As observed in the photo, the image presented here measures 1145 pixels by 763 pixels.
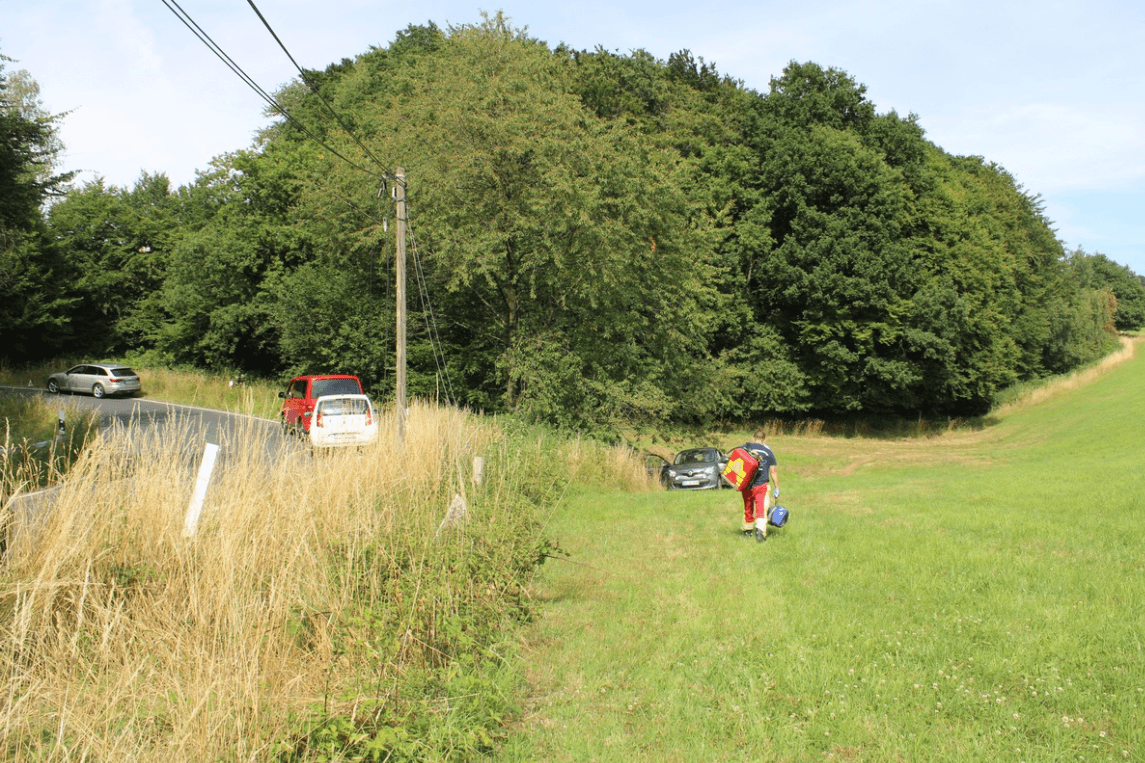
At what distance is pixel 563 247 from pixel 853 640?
61.7ft

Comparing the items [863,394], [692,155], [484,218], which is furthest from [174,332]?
[863,394]

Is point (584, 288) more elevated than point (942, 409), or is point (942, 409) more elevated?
point (584, 288)

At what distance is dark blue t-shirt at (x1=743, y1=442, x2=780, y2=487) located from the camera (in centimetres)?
1005

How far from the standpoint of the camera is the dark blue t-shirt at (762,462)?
10.1 m

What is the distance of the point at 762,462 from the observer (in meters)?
10.2

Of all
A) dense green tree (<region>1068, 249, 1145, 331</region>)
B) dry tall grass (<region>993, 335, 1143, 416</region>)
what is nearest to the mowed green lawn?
dry tall grass (<region>993, 335, 1143, 416</region>)

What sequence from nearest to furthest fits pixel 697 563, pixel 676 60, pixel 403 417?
pixel 697 563 → pixel 403 417 → pixel 676 60

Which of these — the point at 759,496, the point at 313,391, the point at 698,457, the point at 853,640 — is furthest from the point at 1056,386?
the point at 853,640

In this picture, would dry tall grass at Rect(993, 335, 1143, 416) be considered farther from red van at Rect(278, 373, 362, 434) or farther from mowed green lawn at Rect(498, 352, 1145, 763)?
mowed green lawn at Rect(498, 352, 1145, 763)

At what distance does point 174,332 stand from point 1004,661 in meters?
39.6

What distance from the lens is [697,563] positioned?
8.78m

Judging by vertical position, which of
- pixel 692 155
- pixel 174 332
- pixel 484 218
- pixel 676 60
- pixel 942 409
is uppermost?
pixel 676 60

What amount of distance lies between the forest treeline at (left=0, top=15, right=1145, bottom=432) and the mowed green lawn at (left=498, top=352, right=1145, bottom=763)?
13423 millimetres

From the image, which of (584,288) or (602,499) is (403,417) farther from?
(584,288)
